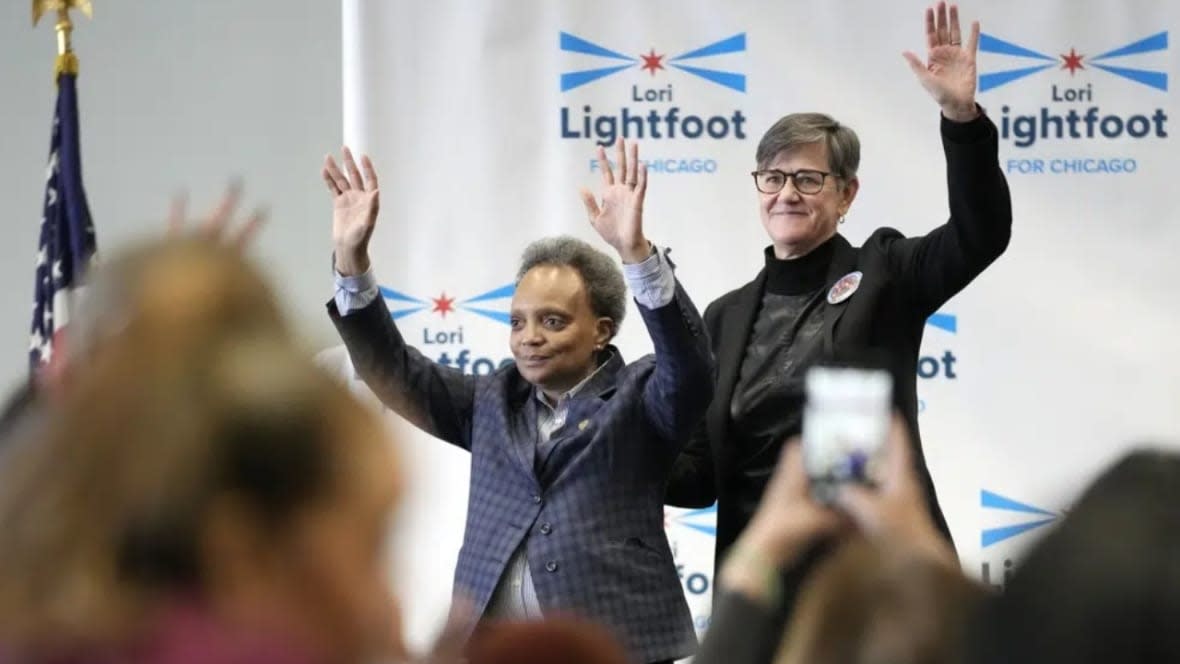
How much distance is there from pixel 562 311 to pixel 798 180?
540mm

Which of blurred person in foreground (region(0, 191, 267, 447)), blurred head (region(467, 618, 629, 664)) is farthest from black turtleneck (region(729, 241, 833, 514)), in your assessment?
blurred person in foreground (region(0, 191, 267, 447))

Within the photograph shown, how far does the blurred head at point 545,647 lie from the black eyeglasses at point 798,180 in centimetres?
230

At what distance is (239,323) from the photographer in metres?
0.83

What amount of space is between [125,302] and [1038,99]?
13.4 ft

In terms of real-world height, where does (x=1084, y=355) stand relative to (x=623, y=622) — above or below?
above

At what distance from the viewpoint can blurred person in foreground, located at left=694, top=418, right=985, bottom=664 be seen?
0.84m

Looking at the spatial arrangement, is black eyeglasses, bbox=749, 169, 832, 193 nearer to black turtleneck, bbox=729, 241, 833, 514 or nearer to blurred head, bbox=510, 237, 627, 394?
black turtleneck, bbox=729, 241, 833, 514

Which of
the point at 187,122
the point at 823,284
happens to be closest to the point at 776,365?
the point at 823,284

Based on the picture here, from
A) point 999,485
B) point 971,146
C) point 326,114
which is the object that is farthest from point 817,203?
point 326,114

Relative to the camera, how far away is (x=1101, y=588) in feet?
2.29

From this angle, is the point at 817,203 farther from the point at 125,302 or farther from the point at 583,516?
the point at 125,302

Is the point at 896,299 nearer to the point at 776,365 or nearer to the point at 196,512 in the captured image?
the point at 776,365

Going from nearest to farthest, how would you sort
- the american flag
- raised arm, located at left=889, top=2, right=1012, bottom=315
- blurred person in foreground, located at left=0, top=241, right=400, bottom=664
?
blurred person in foreground, located at left=0, top=241, right=400, bottom=664 → raised arm, located at left=889, top=2, right=1012, bottom=315 → the american flag

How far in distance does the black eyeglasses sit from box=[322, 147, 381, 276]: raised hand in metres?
0.76
